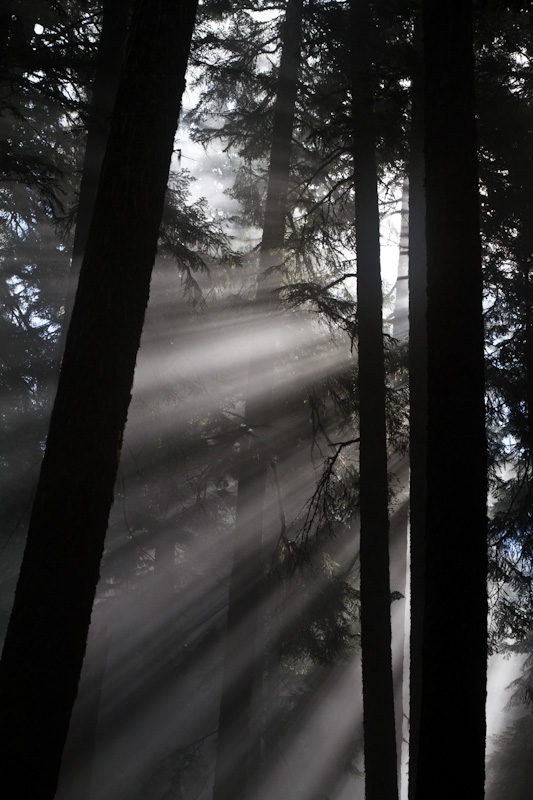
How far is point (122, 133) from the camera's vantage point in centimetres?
498

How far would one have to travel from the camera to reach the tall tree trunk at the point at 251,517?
10.2 meters

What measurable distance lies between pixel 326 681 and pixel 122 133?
17.8 m

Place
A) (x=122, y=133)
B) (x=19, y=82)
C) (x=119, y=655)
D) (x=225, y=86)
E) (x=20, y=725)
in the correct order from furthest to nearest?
(x=119, y=655)
(x=225, y=86)
(x=19, y=82)
(x=122, y=133)
(x=20, y=725)

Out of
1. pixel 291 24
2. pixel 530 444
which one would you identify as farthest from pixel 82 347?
pixel 291 24

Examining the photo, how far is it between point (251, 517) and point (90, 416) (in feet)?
20.7

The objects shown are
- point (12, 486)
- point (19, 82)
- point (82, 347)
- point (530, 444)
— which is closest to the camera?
point (82, 347)

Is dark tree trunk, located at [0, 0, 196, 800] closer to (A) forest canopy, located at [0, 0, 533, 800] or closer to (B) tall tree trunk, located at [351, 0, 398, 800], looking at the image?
(A) forest canopy, located at [0, 0, 533, 800]

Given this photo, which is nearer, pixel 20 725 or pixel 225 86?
pixel 20 725

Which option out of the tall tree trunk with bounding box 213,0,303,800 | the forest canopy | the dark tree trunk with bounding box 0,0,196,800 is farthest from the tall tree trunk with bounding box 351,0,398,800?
the dark tree trunk with bounding box 0,0,196,800

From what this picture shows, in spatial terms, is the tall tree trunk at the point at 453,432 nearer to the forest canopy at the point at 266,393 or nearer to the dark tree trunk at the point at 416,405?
the forest canopy at the point at 266,393

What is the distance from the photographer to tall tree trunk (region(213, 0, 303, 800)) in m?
10.2

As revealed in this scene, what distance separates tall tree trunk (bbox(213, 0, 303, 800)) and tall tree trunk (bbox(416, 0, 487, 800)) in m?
5.46

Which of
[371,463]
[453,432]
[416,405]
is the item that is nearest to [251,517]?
[371,463]

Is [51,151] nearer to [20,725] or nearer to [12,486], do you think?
[12,486]
